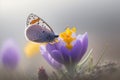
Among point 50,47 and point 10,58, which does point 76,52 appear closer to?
point 50,47

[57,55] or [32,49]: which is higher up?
[32,49]

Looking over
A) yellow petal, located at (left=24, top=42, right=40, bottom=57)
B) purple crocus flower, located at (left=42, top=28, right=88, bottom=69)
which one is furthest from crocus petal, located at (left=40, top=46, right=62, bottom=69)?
yellow petal, located at (left=24, top=42, right=40, bottom=57)

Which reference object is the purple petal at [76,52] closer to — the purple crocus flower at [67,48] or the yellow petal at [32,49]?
the purple crocus flower at [67,48]

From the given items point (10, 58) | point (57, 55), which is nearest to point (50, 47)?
point (57, 55)

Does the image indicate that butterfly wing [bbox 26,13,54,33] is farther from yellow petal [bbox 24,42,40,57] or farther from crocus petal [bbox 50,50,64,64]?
yellow petal [bbox 24,42,40,57]

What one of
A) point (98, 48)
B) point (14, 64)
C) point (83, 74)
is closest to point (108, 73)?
point (83, 74)

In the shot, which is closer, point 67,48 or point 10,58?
point 67,48

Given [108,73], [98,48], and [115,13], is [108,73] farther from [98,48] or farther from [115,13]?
[115,13]
